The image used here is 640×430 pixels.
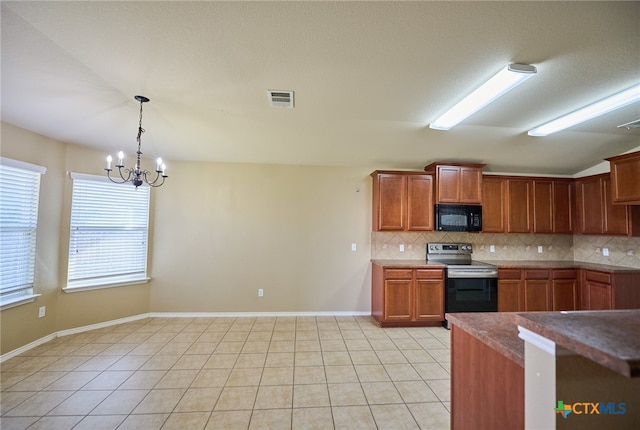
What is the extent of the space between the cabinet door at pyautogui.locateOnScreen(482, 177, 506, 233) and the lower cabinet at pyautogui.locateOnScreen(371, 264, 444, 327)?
124 centimetres

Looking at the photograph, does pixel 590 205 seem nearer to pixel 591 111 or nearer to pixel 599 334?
pixel 591 111

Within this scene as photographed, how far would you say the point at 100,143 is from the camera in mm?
3488

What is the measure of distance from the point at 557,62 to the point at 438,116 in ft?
3.31

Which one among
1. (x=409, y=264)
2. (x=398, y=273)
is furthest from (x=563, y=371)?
(x=409, y=264)

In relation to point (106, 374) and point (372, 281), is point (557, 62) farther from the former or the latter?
point (106, 374)

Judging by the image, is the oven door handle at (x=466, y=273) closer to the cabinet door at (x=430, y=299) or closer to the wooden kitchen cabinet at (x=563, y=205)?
the cabinet door at (x=430, y=299)

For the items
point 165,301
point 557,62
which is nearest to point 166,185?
point 165,301

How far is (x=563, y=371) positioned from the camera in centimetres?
84

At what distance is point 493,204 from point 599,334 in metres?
4.06

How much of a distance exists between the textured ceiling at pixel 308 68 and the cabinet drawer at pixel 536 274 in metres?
1.86

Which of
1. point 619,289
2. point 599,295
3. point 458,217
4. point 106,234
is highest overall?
point 458,217

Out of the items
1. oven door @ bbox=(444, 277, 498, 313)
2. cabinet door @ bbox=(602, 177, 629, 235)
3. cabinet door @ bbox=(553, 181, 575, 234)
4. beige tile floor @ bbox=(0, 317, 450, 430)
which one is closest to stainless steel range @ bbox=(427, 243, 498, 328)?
oven door @ bbox=(444, 277, 498, 313)

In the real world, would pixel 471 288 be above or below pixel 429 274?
below

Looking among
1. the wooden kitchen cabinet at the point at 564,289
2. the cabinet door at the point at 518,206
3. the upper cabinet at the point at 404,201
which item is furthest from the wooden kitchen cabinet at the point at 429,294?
the wooden kitchen cabinet at the point at 564,289
